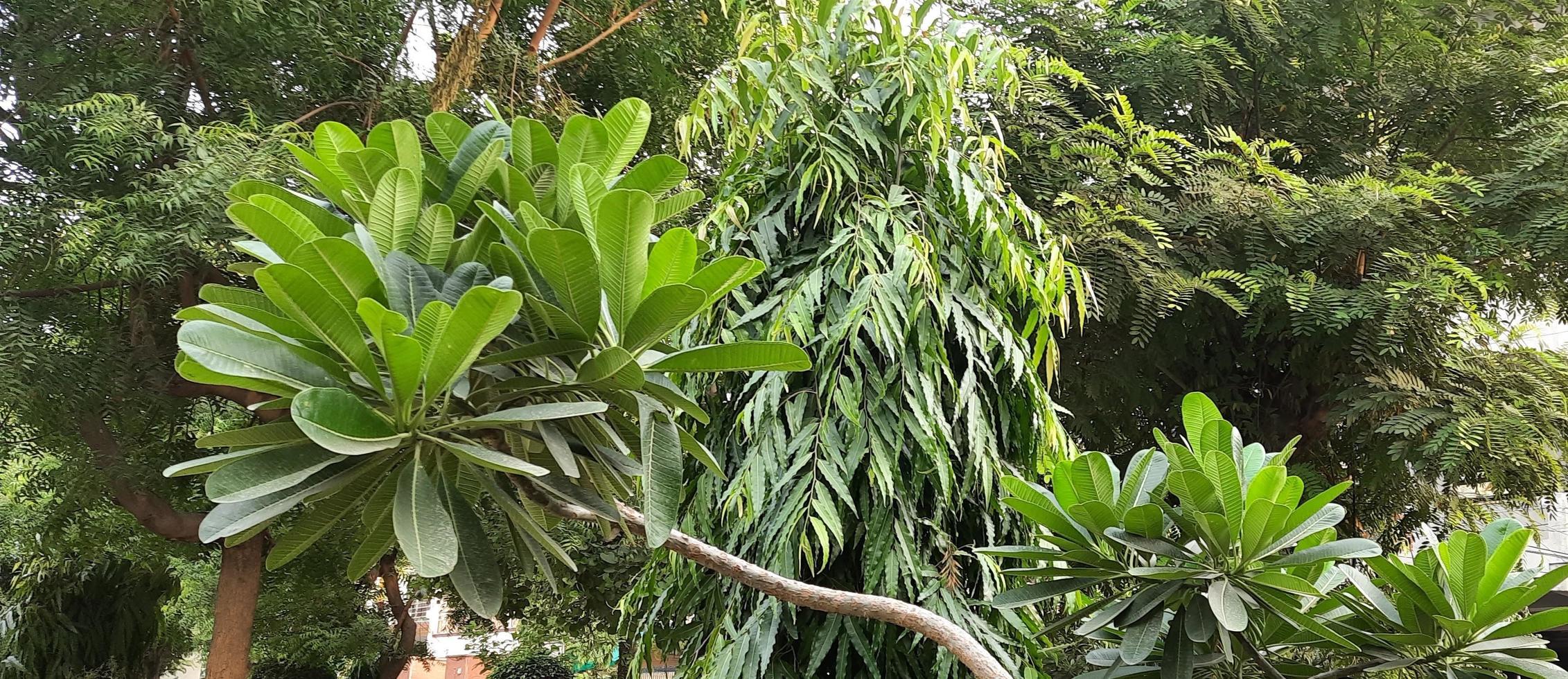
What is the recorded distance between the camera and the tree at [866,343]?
192 centimetres

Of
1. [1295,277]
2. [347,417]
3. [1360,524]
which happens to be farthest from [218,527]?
[1360,524]

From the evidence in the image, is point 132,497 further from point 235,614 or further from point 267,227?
point 267,227

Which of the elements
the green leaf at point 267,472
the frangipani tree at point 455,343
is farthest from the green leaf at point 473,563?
the green leaf at point 267,472

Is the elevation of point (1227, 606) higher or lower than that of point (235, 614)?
higher

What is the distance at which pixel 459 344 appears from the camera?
70 cm

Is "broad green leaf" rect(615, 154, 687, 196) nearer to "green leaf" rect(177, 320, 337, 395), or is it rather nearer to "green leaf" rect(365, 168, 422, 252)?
"green leaf" rect(365, 168, 422, 252)

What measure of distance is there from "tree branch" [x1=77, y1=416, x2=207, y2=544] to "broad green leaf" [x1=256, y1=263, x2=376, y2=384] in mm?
4665

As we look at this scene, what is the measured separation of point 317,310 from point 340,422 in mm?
92

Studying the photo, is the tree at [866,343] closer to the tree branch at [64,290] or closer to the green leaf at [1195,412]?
the green leaf at [1195,412]

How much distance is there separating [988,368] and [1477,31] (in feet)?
11.1

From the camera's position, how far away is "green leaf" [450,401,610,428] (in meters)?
0.75

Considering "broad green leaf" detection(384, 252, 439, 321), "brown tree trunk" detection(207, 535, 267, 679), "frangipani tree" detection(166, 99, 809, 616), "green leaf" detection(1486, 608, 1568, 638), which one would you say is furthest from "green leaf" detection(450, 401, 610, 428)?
"brown tree trunk" detection(207, 535, 267, 679)

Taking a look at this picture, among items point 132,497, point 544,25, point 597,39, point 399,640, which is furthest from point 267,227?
point 399,640

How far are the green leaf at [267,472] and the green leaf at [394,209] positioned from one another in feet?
0.62
